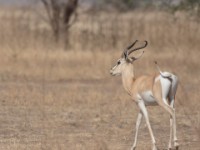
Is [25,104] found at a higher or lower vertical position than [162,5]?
lower

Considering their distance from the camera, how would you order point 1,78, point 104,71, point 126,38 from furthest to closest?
point 126,38 → point 104,71 → point 1,78

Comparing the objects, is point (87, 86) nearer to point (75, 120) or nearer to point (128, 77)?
point (75, 120)

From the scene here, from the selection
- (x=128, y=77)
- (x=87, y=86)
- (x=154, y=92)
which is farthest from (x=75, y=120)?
(x=87, y=86)

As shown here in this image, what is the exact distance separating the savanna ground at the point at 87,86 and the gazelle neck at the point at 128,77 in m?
0.85

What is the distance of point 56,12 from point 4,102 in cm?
1276

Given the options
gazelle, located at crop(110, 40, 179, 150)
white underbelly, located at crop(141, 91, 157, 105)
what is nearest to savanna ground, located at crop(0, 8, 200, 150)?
gazelle, located at crop(110, 40, 179, 150)

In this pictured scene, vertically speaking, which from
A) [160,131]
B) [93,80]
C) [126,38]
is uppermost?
[126,38]

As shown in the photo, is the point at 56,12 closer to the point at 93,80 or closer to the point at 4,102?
the point at 93,80

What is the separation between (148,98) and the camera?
10.4 metres

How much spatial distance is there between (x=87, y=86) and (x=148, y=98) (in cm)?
808

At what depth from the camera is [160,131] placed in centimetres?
1252

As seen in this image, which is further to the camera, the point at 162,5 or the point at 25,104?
the point at 162,5

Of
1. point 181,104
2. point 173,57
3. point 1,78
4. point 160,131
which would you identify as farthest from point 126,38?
point 160,131

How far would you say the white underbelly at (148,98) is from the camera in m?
10.4
